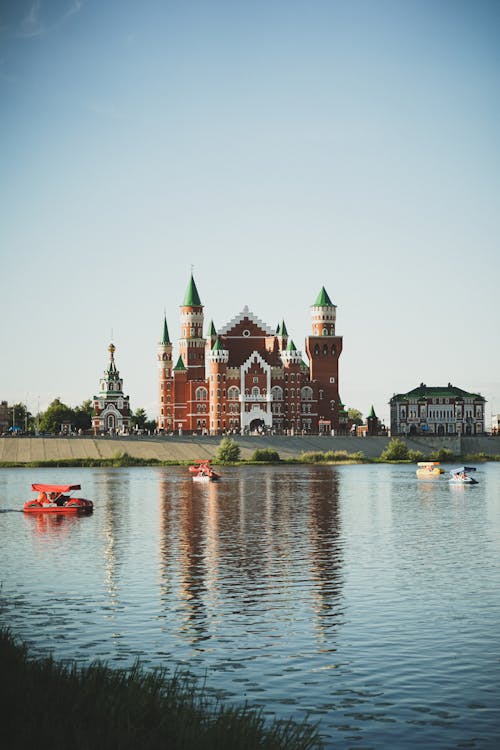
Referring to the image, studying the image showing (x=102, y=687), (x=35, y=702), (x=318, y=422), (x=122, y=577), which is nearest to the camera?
(x=35, y=702)

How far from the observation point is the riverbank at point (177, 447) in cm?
15325

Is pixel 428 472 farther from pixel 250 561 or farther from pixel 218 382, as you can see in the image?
pixel 250 561

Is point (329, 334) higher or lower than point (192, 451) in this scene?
higher

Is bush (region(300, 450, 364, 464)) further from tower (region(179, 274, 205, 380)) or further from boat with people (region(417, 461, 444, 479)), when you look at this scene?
tower (region(179, 274, 205, 380))

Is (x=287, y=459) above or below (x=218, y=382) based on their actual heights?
below

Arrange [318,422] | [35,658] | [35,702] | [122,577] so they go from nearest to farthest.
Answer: [35,702]
[35,658]
[122,577]
[318,422]

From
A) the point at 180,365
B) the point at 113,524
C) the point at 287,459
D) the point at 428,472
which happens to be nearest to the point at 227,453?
the point at 287,459

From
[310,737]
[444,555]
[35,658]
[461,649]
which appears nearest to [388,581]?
[444,555]

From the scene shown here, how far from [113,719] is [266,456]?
138 meters

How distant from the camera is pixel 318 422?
190 metres

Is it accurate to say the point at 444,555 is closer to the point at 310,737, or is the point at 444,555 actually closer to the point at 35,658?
the point at 35,658

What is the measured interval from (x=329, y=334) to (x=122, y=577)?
15465 cm

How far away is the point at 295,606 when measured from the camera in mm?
34906

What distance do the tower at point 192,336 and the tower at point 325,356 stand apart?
19545 millimetres
